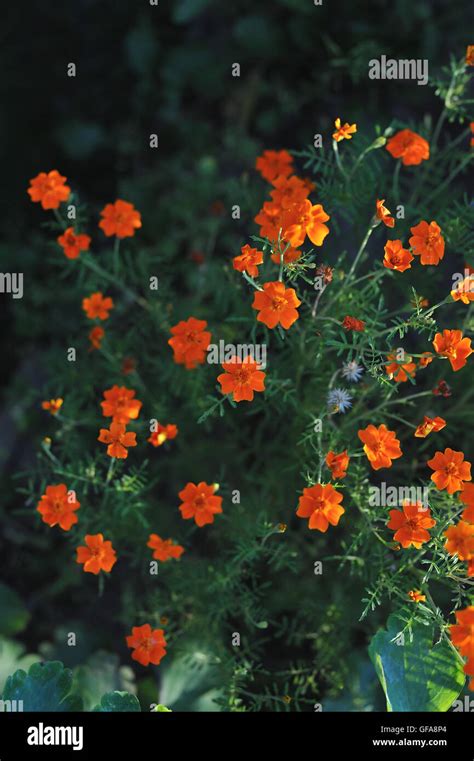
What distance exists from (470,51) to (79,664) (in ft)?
8.27

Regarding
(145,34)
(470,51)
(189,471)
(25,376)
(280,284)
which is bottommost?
(189,471)

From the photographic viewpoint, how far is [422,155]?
2.20 m

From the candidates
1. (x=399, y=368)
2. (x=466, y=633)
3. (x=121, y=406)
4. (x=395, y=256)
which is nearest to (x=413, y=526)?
(x=466, y=633)

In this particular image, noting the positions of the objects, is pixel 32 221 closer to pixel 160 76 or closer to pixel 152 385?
pixel 160 76

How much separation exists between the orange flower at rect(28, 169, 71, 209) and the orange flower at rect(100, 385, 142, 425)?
0.63m

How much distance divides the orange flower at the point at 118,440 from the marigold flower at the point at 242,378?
32cm

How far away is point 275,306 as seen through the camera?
190 centimetres

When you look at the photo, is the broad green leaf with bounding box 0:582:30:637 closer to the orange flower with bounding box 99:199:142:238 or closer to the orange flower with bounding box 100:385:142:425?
the orange flower with bounding box 100:385:142:425

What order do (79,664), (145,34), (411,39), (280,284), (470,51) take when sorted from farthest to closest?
(145,34), (411,39), (79,664), (470,51), (280,284)

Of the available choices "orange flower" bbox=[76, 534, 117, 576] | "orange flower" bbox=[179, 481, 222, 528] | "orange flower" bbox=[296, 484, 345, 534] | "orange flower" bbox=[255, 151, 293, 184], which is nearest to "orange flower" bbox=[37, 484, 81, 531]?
"orange flower" bbox=[76, 534, 117, 576]

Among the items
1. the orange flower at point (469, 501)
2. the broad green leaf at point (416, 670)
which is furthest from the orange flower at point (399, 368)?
the broad green leaf at point (416, 670)
